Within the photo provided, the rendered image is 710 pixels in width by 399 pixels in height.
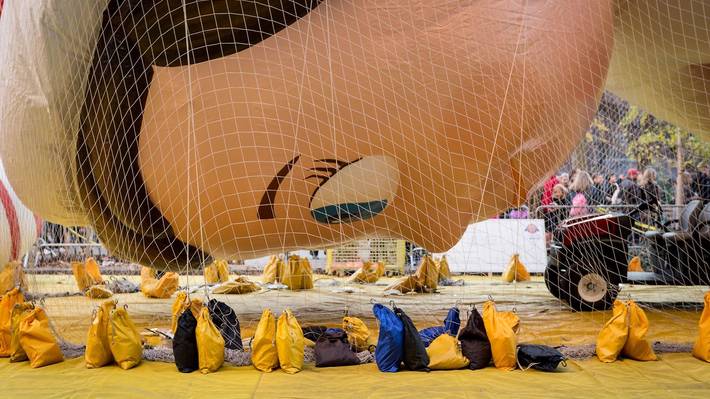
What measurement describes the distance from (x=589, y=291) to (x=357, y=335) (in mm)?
2657

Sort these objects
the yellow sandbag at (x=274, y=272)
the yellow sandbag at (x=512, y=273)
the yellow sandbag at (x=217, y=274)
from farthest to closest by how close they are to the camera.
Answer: the yellow sandbag at (x=512, y=273) < the yellow sandbag at (x=217, y=274) < the yellow sandbag at (x=274, y=272)

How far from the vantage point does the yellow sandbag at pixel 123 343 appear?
4051 millimetres

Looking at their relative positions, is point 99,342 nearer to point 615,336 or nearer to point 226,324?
point 226,324

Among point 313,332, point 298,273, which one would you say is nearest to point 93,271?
point 298,273

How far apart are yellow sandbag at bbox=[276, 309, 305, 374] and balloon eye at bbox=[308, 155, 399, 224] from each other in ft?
3.00

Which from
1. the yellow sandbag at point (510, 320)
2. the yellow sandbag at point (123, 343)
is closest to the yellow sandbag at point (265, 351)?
the yellow sandbag at point (123, 343)

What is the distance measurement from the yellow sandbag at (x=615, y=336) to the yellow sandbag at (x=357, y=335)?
1474 mm

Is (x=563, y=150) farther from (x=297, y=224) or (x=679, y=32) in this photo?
(x=297, y=224)

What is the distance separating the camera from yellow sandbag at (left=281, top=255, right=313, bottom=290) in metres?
8.16

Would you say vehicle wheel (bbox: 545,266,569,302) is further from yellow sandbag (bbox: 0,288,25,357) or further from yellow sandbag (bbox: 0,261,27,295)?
yellow sandbag (bbox: 0,261,27,295)

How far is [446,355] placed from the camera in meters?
3.93

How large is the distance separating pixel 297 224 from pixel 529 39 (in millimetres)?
1999

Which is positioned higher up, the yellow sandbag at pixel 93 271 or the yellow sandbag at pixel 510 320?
the yellow sandbag at pixel 93 271

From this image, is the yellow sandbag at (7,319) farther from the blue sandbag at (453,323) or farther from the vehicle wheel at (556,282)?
the vehicle wheel at (556,282)
